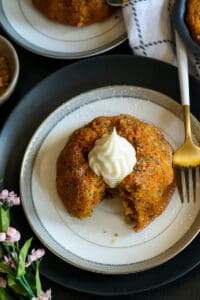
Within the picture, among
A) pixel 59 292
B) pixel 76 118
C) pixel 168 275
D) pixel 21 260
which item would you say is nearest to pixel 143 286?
pixel 168 275

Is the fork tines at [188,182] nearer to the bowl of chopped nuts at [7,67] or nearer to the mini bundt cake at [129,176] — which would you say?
the mini bundt cake at [129,176]

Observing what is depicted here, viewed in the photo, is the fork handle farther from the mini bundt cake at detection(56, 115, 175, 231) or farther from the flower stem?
the flower stem

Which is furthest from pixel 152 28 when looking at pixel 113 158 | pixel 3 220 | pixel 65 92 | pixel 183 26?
pixel 3 220

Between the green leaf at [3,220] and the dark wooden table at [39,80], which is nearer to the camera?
the green leaf at [3,220]

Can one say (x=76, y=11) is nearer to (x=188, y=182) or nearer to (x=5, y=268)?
(x=188, y=182)

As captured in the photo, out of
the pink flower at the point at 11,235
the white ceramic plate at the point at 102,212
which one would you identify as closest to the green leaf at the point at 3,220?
the pink flower at the point at 11,235

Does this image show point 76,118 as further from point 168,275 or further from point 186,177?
point 168,275

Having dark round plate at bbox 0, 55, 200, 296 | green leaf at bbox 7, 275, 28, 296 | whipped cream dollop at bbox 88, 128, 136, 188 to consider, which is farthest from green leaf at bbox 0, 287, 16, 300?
whipped cream dollop at bbox 88, 128, 136, 188
